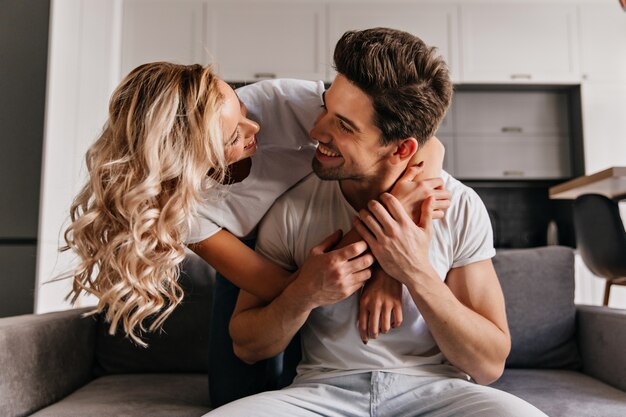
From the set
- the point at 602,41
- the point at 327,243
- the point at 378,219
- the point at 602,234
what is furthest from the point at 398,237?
the point at 602,41

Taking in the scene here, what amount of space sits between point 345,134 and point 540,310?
36.1 inches

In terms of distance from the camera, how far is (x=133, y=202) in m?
1.19

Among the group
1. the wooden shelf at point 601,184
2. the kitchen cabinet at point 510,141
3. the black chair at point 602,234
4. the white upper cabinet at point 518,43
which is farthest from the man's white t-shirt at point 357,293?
the white upper cabinet at point 518,43

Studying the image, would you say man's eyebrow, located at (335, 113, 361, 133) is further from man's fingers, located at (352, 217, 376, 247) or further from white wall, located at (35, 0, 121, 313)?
white wall, located at (35, 0, 121, 313)

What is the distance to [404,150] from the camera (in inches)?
54.7

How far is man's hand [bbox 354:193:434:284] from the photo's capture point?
1.24 metres

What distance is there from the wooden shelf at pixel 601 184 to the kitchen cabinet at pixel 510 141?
4.68 feet

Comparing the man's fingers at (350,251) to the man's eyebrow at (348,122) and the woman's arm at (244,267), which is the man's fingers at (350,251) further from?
the man's eyebrow at (348,122)

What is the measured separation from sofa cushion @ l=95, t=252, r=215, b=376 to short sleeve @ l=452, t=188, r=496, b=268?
2.85ft

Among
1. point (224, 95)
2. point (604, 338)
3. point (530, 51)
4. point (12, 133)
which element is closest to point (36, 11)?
point (12, 133)

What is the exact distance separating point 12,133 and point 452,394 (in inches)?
73.7

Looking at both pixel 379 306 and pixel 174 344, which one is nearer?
pixel 379 306

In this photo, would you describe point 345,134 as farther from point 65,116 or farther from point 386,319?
point 65,116

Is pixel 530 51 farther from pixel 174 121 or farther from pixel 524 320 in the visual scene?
pixel 174 121
